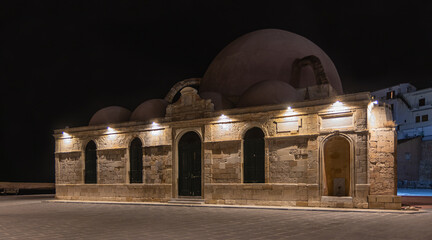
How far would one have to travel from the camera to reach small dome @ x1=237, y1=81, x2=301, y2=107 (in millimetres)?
17812

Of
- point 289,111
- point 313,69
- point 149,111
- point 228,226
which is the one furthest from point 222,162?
point 228,226

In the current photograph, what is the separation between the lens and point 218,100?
1998 centimetres

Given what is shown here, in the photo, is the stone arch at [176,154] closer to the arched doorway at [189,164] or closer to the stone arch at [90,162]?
the arched doorway at [189,164]

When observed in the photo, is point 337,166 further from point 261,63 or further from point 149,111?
point 149,111

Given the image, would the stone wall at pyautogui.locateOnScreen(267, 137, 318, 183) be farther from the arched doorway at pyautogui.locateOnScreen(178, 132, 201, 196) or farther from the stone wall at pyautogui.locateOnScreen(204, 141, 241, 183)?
the arched doorway at pyautogui.locateOnScreen(178, 132, 201, 196)

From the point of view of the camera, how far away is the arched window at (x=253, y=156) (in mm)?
17297

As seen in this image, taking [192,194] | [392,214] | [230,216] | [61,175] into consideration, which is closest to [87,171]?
[61,175]

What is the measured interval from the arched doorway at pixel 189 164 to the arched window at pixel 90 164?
225 inches

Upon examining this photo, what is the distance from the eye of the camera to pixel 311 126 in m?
16.2

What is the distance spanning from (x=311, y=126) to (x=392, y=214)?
4628 mm

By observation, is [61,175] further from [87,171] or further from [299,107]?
[299,107]

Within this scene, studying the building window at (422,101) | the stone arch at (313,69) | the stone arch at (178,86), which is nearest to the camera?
the stone arch at (313,69)

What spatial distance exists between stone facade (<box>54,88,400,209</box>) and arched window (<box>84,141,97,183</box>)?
265 mm

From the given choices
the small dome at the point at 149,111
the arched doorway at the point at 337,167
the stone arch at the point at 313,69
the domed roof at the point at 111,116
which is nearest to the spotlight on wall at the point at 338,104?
the arched doorway at the point at 337,167
